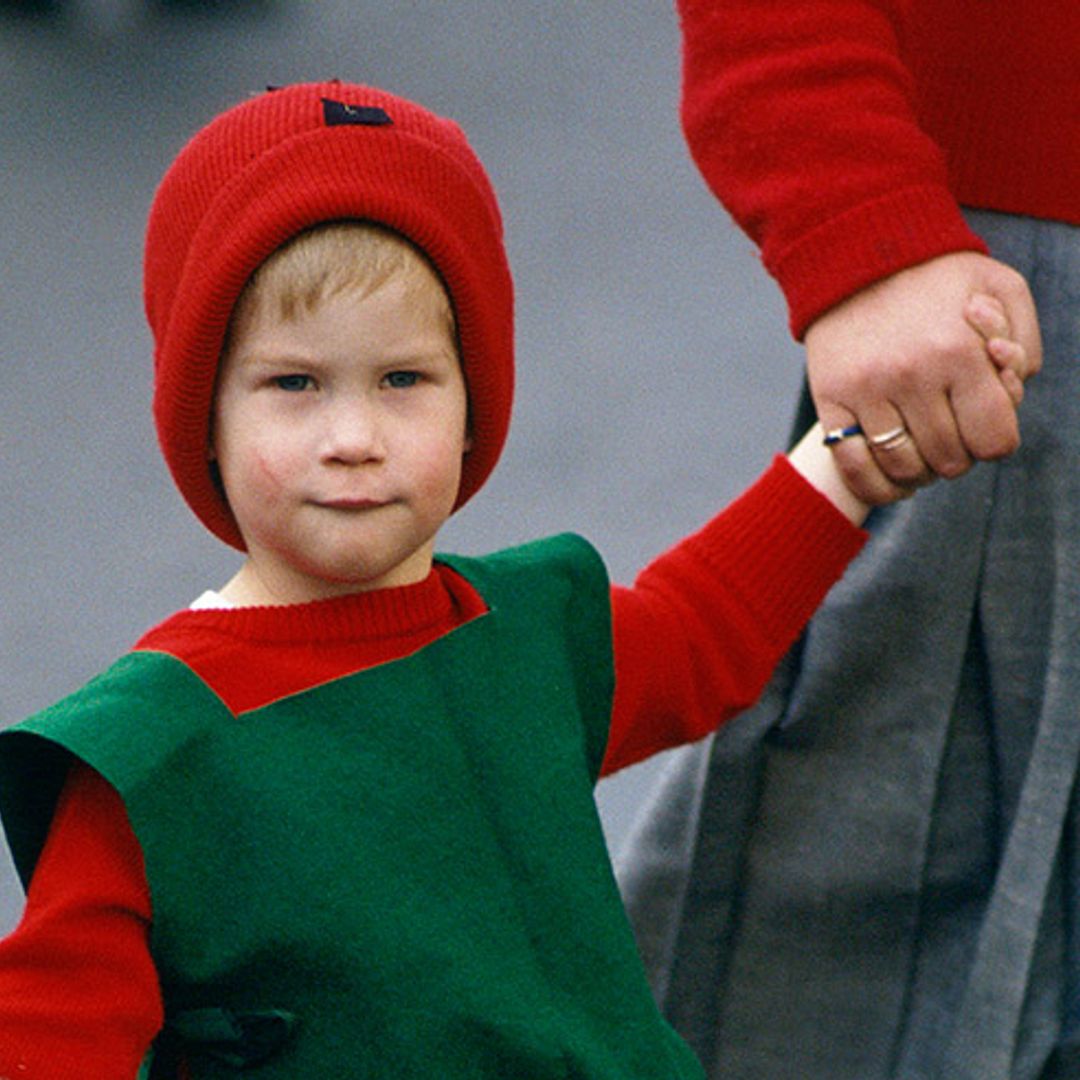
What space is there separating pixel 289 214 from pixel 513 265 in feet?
10.3

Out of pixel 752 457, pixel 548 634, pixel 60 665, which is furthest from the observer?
pixel 752 457

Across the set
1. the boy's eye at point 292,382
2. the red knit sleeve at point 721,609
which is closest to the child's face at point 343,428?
the boy's eye at point 292,382

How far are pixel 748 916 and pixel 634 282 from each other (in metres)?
2.62

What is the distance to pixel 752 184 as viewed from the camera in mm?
1661

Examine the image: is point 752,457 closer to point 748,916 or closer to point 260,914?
point 748,916

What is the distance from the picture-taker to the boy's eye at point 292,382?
1389mm

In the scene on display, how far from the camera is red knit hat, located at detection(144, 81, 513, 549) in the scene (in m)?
1.37

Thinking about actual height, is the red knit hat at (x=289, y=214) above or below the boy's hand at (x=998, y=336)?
above

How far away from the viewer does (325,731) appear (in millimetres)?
1392

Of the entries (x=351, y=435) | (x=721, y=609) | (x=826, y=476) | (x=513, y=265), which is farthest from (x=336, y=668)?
(x=513, y=265)

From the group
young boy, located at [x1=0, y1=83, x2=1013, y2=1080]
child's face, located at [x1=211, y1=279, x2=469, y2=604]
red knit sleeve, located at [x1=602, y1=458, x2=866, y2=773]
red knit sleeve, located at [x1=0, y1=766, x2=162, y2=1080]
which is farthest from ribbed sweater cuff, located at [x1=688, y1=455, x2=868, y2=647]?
red knit sleeve, located at [x1=0, y1=766, x2=162, y2=1080]

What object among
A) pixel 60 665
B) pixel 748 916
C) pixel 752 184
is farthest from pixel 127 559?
pixel 752 184

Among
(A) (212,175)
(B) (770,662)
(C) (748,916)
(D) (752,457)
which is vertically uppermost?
(A) (212,175)

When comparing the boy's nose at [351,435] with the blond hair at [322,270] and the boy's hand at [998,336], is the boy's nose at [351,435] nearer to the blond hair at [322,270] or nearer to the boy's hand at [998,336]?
the blond hair at [322,270]
